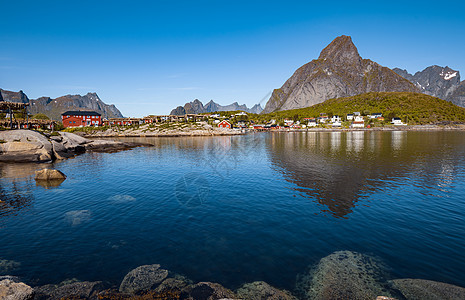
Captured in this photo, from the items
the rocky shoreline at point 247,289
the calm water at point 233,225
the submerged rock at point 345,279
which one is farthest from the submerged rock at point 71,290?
the submerged rock at point 345,279

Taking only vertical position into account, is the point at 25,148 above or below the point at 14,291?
above

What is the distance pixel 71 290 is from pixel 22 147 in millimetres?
51371

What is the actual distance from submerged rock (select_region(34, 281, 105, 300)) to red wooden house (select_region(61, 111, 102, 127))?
189682 mm

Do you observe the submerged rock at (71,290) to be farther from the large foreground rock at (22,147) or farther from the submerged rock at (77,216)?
the large foreground rock at (22,147)

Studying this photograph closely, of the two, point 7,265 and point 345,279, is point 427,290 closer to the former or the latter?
point 345,279

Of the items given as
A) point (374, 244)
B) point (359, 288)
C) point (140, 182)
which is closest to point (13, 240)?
point (140, 182)

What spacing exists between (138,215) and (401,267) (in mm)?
19577

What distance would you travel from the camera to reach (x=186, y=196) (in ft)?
80.6

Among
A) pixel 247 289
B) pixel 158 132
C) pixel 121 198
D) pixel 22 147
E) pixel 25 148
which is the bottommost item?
pixel 247 289

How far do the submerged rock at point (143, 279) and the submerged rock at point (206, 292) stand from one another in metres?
1.72

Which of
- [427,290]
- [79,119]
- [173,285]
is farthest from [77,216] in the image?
[79,119]

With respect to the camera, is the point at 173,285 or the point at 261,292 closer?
the point at 261,292

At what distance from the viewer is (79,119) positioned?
163625 mm

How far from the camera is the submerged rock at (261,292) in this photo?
9.65 metres
